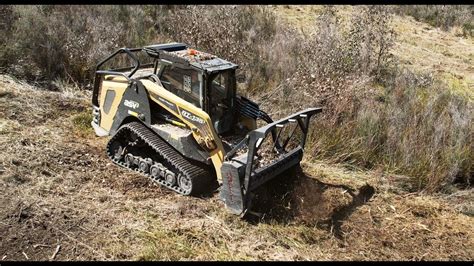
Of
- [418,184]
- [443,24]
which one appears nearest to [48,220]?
[418,184]

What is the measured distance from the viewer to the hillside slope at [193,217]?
5074 millimetres

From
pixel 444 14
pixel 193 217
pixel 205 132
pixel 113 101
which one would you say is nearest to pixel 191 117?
pixel 205 132

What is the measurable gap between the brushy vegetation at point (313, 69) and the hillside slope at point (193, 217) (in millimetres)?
524

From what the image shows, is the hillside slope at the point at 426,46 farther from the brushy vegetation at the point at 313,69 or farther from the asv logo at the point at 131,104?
the asv logo at the point at 131,104

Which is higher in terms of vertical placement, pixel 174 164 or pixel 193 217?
pixel 174 164

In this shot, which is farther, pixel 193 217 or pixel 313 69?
pixel 313 69

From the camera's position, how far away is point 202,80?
5879mm

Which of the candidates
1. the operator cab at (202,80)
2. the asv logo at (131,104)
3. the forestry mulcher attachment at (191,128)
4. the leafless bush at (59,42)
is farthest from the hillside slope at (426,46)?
the asv logo at (131,104)

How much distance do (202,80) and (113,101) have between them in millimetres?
1636

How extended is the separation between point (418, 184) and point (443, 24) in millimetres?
11416

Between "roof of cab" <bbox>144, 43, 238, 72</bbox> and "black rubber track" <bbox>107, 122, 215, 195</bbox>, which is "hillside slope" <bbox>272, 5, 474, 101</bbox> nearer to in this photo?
"roof of cab" <bbox>144, 43, 238, 72</bbox>

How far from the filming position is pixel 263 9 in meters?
13.4

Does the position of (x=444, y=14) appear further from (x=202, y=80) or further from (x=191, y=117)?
(x=191, y=117)
